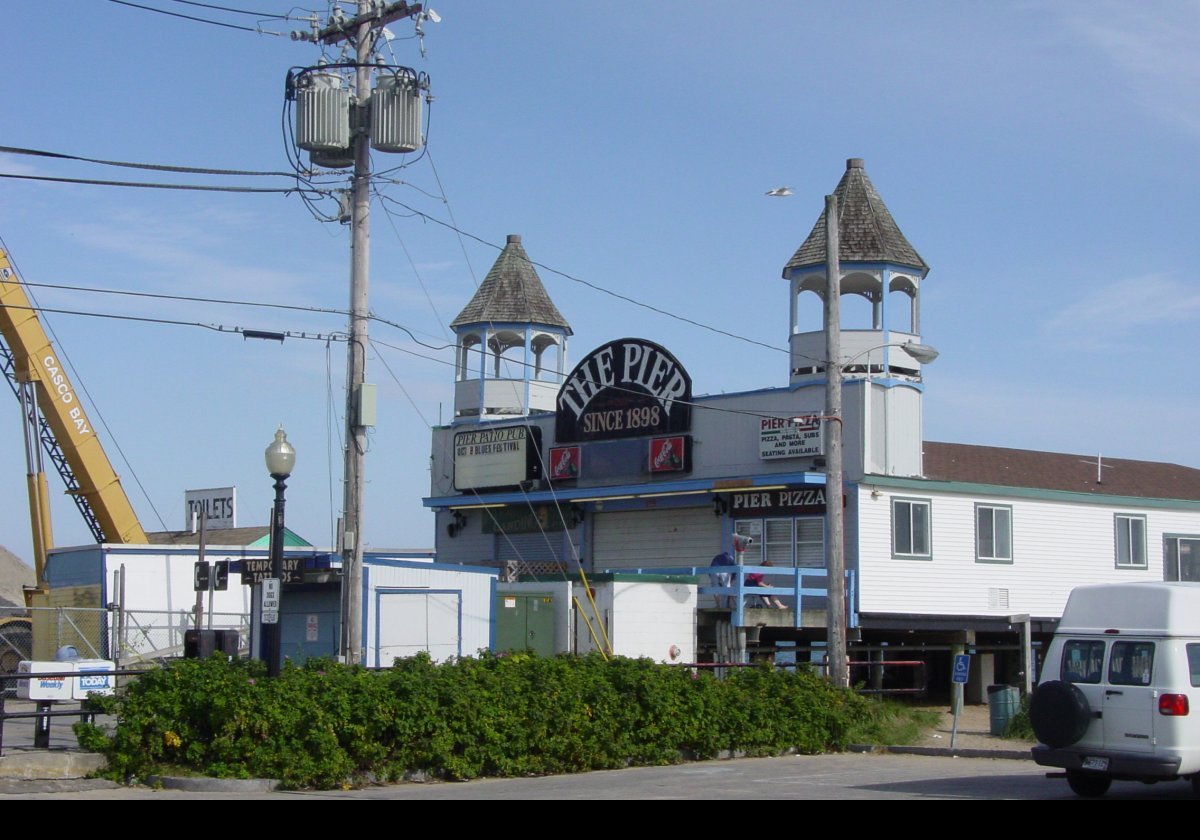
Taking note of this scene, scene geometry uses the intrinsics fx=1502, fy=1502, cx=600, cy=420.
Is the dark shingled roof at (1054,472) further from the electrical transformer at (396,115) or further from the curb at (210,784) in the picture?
the curb at (210,784)

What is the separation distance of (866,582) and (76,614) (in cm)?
2032

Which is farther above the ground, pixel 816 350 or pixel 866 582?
pixel 816 350

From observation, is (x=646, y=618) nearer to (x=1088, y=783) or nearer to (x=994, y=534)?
(x=994, y=534)

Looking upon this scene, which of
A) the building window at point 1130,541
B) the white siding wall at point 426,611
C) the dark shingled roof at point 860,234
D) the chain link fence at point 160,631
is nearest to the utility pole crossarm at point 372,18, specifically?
the white siding wall at point 426,611

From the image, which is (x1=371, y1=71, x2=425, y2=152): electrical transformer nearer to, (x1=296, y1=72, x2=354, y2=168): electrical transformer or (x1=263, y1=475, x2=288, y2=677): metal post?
(x1=296, y1=72, x2=354, y2=168): electrical transformer

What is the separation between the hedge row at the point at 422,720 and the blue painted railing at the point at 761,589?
19.2ft

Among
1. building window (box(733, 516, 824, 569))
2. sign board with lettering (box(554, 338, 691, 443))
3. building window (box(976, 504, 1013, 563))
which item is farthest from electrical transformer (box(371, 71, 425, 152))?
building window (box(976, 504, 1013, 563))

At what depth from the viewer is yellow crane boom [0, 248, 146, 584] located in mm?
38125

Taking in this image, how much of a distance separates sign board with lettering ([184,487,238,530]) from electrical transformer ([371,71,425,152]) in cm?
4680

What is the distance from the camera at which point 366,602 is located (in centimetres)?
2605

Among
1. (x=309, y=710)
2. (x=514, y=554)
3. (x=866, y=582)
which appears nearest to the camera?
(x=309, y=710)
